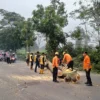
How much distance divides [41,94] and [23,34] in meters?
46.6

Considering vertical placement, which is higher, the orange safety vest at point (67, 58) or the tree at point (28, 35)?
the tree at point (28, 35)

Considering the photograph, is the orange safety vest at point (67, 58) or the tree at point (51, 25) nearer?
the orange safety vest at point (67, 58)

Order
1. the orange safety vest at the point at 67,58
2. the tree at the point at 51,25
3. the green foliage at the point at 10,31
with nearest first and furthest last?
the orange safety vest at the point at 67,58
the tree at the point at 51,25
the green foliage at the point at 10,31

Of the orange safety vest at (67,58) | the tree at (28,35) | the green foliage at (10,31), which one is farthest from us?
the green foliage at (10,31)

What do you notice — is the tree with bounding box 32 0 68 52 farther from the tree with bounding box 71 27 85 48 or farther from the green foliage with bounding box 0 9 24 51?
the green foliage with bounding box 0 9 24 51

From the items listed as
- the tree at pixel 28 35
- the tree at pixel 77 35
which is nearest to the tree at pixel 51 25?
the tree at pixel 77 35

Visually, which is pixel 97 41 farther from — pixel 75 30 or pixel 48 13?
pixel 48 13

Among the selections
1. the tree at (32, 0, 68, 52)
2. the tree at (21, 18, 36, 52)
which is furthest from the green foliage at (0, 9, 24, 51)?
the tree at (32, 0, 68, 52)

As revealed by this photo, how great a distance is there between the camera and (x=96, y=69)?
103 feet

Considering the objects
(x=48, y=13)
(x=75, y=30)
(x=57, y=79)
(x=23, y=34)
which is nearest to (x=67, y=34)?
(x=75, y=30)

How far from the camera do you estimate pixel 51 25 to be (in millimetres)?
43750

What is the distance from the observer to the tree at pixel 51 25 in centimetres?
4388

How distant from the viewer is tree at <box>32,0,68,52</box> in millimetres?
43875

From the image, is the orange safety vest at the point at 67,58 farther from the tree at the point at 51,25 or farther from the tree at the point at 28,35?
the tree at the point at 28,35
